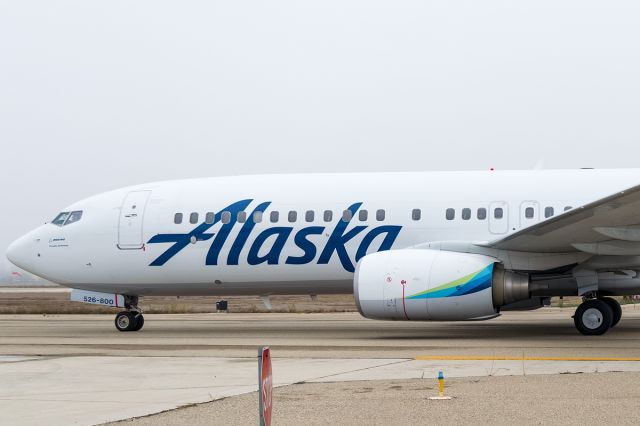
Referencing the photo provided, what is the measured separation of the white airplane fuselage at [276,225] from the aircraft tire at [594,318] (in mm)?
936

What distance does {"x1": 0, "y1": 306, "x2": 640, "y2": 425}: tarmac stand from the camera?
9.15m

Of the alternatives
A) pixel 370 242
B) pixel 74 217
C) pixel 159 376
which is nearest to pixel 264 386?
pixel 159 376

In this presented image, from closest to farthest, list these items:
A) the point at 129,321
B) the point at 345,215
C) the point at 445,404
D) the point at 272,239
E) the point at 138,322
→ the point at 445,404 → the point at 345,215 → the point at 272,239 → the point at 129,321 → the point at 138,322

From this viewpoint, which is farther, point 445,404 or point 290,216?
point 290,216

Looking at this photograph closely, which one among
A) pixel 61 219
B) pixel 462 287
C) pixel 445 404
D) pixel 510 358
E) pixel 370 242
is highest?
pixel 61 219

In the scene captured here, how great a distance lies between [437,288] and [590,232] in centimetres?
292

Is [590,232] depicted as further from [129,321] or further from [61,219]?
[61,219]

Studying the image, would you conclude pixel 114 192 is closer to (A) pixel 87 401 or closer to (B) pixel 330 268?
(B) pixel 330 268

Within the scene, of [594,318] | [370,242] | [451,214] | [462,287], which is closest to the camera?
[462,287]

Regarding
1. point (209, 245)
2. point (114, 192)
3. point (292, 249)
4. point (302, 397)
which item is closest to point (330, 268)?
point (292, 249)

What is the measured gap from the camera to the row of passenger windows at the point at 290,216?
18375 mm

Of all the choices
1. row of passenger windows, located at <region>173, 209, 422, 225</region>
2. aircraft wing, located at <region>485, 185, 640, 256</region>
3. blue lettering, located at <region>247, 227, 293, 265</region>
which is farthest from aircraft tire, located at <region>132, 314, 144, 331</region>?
aircraft wing, located at <region>485, 185, 640, 256</region>

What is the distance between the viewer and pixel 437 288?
624 inches

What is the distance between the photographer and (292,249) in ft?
61.7
